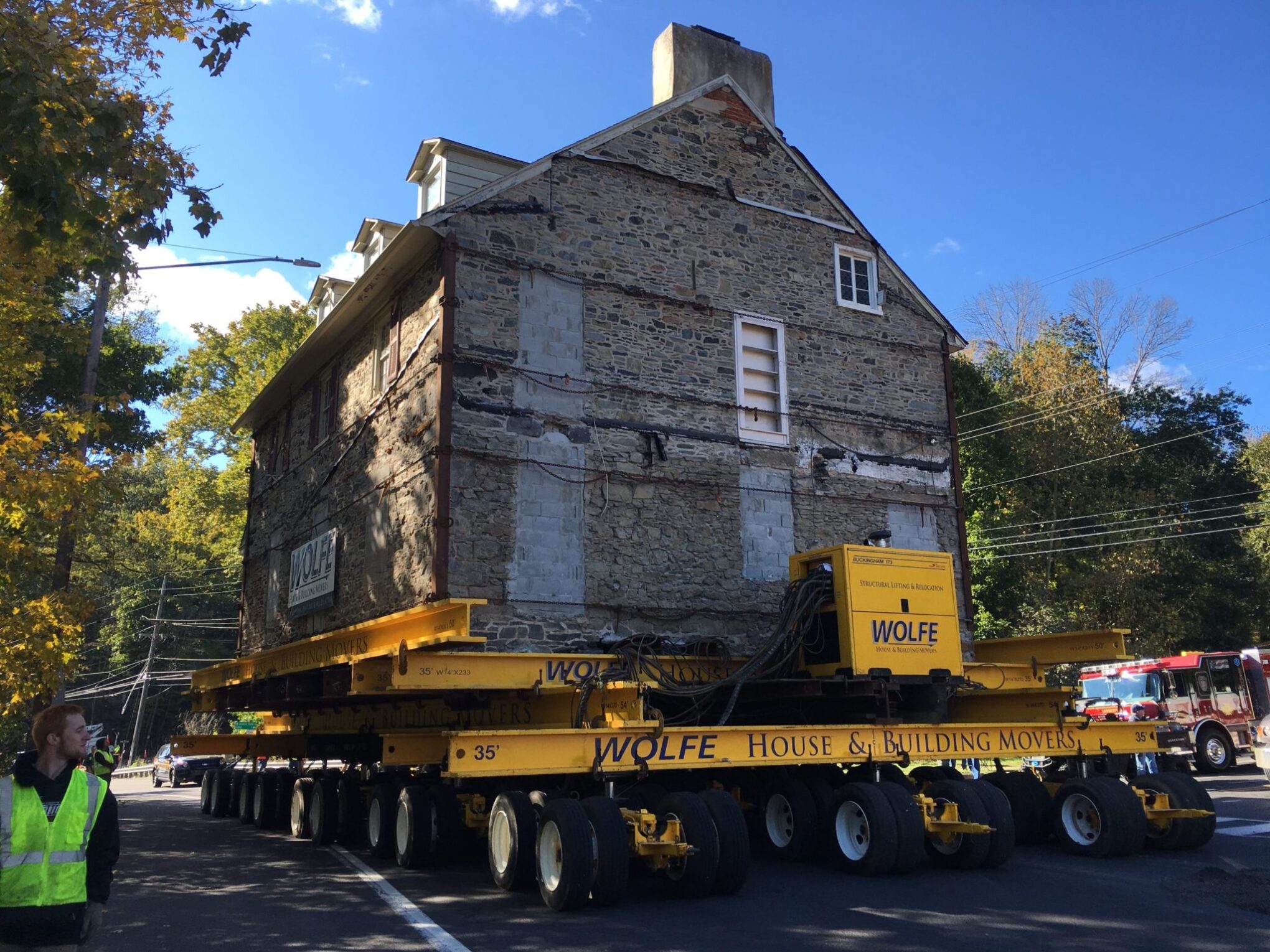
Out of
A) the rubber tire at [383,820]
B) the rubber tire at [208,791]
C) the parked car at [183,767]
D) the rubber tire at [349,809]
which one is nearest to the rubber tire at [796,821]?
the rubber tire at [383,820]

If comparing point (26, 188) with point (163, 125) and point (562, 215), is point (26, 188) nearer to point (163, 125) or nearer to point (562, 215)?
point (163, 125)

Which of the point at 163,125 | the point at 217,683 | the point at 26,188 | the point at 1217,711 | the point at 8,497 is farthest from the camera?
the point at 1217,711

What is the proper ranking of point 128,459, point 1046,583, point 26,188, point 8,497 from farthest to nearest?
point 1046,583 < point 128,459 < point 8,497 < point 26,188

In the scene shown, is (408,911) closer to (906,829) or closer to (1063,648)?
(906,829)

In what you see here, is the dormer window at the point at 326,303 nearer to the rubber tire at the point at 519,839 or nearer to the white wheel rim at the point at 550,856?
the rubber tire at the point at 519,839

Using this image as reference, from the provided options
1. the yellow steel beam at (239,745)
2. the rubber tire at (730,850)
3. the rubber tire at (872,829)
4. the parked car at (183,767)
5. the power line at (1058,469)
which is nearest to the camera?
the rubber tire at (730,850)

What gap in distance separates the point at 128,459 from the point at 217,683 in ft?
14.8

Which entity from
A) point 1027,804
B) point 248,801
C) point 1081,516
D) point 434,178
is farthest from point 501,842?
point 1081,516

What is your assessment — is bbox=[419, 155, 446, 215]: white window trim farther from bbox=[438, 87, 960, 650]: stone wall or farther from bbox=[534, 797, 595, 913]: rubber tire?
bbox=[534, 797, 595, 913]: rubber tire

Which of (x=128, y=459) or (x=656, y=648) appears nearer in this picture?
(x=656, y=648)

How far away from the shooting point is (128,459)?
51.5 feet

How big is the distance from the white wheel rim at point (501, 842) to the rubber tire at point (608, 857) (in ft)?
3.54

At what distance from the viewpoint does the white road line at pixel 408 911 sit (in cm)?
741

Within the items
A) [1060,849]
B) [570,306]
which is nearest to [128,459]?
[570,306]
